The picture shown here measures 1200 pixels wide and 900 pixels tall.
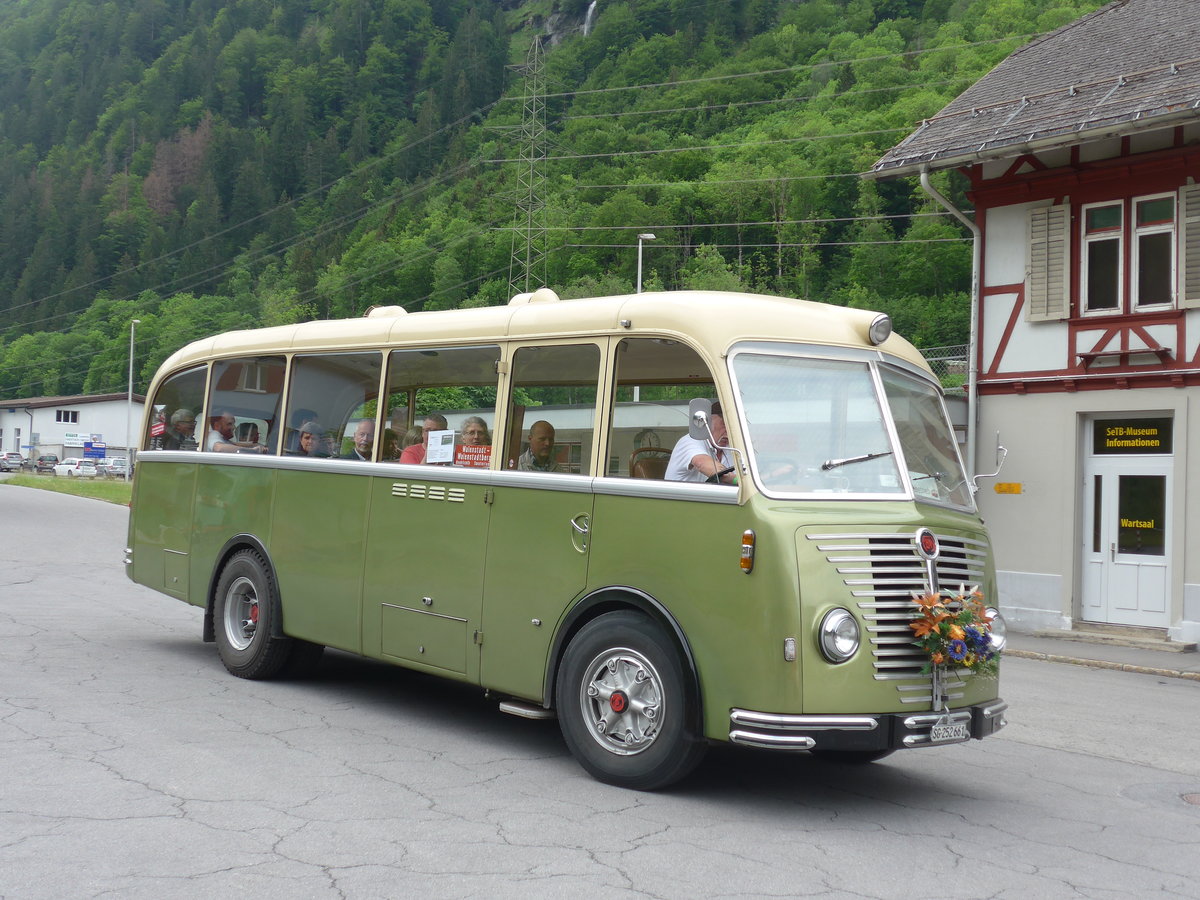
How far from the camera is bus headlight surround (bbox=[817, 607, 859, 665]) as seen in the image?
604 cm

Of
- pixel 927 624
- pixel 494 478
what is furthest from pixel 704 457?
pixel 494 478

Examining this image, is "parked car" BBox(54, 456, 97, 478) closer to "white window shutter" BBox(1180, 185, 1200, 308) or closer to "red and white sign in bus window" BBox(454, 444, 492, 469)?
"white window shutter" BBox(1180, 185, 1200, 308)

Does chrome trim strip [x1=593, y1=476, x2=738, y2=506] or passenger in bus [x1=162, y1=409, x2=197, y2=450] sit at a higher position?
passenger in bus [x1=162, y1=409, x2=197, y2=450]

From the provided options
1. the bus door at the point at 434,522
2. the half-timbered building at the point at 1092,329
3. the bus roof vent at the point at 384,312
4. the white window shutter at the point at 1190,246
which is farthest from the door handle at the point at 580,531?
the white window shutter at the point at 1190,246

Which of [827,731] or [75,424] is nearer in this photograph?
[827,731]

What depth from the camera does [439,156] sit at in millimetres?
128750

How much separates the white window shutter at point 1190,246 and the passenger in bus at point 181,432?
12.7 meters

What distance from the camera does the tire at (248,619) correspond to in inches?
374

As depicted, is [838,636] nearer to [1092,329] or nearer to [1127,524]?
[1127,524]

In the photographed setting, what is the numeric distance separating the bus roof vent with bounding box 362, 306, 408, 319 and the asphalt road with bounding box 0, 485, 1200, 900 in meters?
2.78

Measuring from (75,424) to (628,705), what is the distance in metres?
106

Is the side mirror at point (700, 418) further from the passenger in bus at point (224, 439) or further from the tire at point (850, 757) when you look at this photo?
the passenger in bus at point (224, 439)

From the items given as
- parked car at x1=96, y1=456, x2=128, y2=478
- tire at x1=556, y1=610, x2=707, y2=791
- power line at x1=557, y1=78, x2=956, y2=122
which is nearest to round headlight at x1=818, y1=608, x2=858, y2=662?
tire at x1=556, y1=610, x2=707, y2=791

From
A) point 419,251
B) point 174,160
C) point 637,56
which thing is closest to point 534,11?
point 174,160
